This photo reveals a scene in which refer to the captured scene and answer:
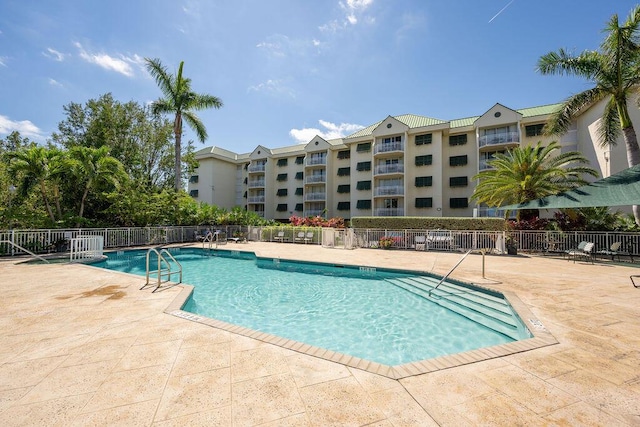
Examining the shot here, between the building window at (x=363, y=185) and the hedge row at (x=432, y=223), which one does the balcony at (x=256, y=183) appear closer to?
the building window at (x=363, y=185)

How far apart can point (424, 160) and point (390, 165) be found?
3.53 m

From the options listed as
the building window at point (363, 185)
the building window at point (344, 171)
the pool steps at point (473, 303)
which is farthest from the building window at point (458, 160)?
the pool steps at point (473, 303)

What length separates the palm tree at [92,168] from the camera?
14.1 m

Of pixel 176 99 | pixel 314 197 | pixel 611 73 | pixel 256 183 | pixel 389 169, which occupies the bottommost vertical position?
pixel 314 197

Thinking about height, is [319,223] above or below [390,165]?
below

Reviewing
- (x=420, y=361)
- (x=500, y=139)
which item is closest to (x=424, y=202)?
(x=500, y=139)

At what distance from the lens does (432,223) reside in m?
17.3

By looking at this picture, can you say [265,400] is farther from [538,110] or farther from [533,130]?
[538,110]

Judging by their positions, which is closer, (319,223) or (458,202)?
(319,223)

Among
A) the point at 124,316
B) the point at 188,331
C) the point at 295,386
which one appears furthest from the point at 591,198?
the point at 124,316

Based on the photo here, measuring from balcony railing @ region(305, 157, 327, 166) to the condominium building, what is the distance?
0.44 feet

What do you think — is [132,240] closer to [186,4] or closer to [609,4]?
[186,4]

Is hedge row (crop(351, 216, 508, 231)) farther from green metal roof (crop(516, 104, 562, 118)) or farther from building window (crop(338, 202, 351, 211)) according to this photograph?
green metal roof (crop(516, 104, 562, 118))

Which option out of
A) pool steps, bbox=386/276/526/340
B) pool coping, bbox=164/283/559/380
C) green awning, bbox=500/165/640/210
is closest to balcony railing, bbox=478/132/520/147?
green awning, bbox=500/165/640/210
